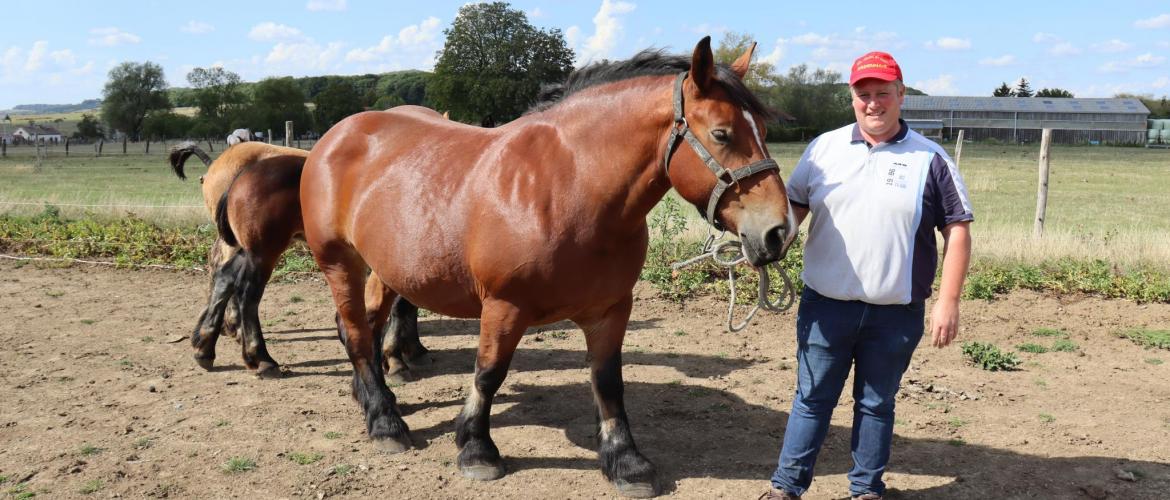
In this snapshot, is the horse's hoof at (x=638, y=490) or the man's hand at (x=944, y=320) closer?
the man's hand at (x=944, y=320)

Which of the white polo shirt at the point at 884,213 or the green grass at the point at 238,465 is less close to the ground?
the white polo shirt at the point at 884,213

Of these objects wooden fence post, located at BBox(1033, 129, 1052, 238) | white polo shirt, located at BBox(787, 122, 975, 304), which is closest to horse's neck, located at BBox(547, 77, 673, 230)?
white polo shirt, located at BBox(787, 122, 975, 304)

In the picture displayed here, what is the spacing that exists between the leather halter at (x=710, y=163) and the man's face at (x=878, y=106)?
0.39m

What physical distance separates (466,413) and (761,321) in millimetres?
3704

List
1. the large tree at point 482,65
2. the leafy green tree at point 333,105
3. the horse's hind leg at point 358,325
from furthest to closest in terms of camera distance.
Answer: the leafy green tree at point 333,105, the large tree at point 482,65, the horse's hind leg at point 358,325

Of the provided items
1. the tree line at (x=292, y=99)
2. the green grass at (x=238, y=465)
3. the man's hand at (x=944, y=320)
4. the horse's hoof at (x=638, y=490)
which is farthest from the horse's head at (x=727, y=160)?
the tree line at (x=292, y=99)

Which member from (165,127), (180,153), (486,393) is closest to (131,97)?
(165,127)

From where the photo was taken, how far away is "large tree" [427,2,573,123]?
31.0 m

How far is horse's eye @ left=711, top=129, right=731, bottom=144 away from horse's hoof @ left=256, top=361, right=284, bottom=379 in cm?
415

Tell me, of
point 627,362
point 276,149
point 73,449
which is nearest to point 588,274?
point 627,362

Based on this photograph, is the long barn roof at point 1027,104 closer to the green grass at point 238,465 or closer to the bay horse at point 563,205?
the bay horse at point 563,205

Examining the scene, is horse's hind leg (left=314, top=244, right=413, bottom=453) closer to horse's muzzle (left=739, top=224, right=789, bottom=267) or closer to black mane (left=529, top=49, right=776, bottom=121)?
black mane (left=529, top=49, right=776, bottom=121)

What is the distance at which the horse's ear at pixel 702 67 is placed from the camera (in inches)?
113

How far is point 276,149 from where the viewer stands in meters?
7.32
